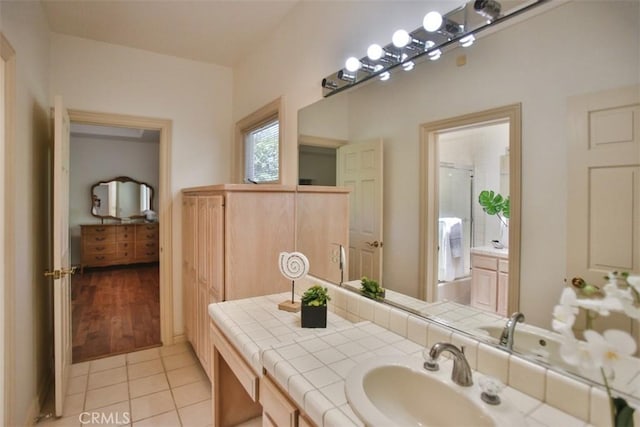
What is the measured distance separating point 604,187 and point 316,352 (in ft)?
3.36

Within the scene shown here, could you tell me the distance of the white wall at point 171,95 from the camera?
2775mm

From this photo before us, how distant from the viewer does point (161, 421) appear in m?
2.05

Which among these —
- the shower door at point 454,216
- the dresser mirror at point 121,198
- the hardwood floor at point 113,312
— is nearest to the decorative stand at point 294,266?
the shower door at point 454,216

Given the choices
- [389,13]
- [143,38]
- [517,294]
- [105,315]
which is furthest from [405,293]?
[105,315]

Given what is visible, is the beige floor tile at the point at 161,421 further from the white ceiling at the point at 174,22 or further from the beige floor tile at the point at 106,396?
the white ceiling at the point at 174,22

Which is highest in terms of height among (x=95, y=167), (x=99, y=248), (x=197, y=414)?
(x=95, y=167)

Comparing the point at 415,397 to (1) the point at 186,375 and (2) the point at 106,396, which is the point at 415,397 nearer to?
(1) the point at 186,375

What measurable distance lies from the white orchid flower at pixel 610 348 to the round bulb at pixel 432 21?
1.17 metres

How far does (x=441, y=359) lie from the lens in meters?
1.14

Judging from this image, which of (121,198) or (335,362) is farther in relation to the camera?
(121,198)

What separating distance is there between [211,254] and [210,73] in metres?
2.01

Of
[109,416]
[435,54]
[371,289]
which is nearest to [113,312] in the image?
[109,416]

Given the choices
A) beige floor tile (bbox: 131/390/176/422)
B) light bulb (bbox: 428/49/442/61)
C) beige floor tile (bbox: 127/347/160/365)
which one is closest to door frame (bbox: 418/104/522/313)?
light bulb (bbox: 428/49/442/61)

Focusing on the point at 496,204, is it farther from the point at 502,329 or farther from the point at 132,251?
the point at 132,251
